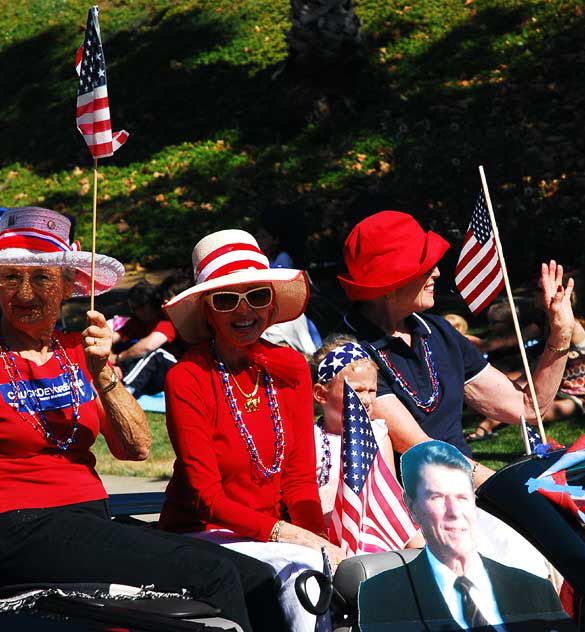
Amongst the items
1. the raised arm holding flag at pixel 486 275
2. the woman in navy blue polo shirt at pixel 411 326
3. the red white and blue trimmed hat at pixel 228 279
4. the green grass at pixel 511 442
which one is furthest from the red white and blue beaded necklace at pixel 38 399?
the green grass at pixel 511 442

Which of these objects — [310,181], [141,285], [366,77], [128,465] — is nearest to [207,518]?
[128,465]

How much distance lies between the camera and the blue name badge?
12.4 ft

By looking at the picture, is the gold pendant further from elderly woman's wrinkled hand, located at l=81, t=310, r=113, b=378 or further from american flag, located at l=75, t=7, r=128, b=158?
american flag, located at l=75, t=7, r=128, b=158

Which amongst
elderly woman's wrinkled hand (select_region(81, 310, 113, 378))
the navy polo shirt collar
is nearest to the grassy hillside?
the navy polo shirt collar

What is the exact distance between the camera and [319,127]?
53.2 feet

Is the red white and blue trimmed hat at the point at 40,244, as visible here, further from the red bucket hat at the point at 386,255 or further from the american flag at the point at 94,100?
the red bucket hat at the point at 386,255

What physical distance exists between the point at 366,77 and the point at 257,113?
5.63 ft

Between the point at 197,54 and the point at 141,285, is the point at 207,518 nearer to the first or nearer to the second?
the point at 141,285

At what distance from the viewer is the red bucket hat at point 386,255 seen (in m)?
4.59

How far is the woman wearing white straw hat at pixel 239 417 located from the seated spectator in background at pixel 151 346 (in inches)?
194

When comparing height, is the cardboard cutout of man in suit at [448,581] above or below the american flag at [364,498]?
above

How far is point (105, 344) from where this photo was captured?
3.76 meters

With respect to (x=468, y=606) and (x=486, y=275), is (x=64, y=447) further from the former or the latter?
(x=486, y=275)

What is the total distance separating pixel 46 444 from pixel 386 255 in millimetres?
1601
